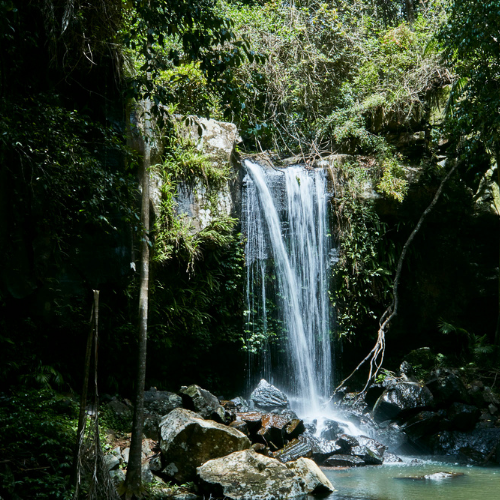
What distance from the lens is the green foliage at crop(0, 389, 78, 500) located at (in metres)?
4.38

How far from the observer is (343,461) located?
6930 mm

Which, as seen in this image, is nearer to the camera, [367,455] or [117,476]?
[117,476]

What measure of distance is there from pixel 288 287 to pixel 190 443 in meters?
4.92

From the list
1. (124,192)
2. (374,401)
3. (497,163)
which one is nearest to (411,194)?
(497,163)

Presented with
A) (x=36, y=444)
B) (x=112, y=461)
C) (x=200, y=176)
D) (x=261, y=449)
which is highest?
(x=200, y=176)

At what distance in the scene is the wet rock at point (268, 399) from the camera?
336 inches

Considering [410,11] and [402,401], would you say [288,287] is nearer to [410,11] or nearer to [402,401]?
[402,401]

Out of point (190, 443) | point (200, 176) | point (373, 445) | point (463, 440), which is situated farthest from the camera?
point (200, 176)

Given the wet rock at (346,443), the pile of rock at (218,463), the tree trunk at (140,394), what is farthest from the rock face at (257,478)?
the wet rock at (346,443)

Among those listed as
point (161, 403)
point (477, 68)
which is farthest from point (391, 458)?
point (477, 68)

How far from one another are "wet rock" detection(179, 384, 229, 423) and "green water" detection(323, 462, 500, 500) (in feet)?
5.71

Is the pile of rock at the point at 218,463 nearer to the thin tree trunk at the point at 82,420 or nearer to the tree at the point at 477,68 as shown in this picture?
the thin tree trunk at the point at 82,420

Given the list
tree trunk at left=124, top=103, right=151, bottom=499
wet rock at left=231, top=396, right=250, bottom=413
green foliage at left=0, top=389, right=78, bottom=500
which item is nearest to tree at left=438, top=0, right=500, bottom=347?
tree trunk at left=124, top=103, right=151, bottom=499

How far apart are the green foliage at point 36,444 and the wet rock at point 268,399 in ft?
11.1
